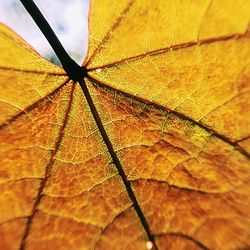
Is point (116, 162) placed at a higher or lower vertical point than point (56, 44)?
lower

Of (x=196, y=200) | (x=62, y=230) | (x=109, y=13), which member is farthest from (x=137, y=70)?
(x=62, y=230)

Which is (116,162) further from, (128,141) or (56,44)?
(56,44)

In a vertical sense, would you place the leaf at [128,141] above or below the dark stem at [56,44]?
below

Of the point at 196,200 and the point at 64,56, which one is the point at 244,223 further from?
the point at 64,56

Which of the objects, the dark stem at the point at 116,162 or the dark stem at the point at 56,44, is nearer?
the dark stem at the point at 56,44

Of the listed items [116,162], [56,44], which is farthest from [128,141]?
[56,44]

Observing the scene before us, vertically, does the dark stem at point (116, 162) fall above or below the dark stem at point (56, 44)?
below
